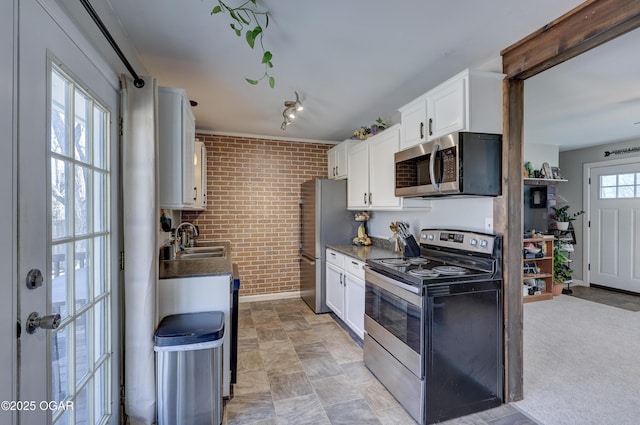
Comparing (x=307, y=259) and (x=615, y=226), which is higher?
(x=615, y=226)

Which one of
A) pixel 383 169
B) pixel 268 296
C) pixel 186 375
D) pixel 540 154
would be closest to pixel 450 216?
pixel 383 169

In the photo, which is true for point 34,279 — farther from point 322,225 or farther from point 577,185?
point 577,185

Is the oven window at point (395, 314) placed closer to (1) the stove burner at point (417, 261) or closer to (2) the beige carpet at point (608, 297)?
(1) the stove burner at point (417, 261)

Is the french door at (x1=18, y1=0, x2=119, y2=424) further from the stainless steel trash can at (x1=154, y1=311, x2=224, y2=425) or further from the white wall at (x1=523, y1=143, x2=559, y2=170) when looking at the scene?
the white wall at (x1=523, y1=143, x2=559, y2=170)

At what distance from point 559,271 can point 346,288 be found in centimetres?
387

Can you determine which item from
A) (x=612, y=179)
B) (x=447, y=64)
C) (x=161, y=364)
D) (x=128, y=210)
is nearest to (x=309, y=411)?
(x=161, y=364)

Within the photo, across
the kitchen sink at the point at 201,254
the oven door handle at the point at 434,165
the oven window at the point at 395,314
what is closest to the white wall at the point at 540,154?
the oven door handle at the point at 434,165

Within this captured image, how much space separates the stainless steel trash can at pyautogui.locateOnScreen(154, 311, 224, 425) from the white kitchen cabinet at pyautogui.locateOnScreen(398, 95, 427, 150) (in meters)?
2.00

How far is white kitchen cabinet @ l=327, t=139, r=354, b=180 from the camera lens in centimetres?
388

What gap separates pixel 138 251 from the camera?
5.43 feet

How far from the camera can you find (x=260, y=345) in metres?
2.95

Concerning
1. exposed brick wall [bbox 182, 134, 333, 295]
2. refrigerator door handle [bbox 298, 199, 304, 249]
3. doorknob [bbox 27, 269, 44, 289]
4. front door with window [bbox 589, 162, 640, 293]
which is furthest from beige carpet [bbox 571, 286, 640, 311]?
doorknob [bbox 27, 269, 44, 289]

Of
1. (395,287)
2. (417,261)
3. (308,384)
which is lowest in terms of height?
(308,384)

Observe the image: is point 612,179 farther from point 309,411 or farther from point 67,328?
point 67,328
